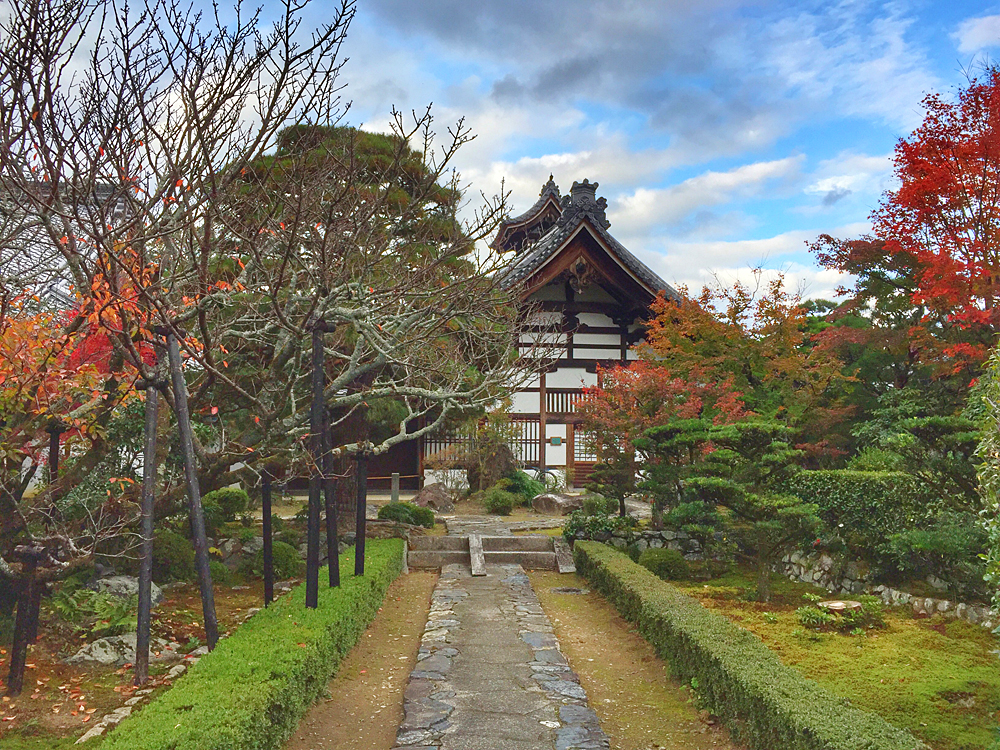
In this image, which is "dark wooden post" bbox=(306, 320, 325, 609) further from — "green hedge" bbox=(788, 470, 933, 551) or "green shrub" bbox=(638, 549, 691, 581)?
"green hedge" bbox=(788, 470, 933, 551)

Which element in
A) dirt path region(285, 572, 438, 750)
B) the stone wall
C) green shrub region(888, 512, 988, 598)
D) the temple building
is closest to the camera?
dirt path region(285, 572, 438, 750)

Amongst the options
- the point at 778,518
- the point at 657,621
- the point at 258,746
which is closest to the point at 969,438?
the point at 778,518

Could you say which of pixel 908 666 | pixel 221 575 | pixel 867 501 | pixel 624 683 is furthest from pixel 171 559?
pixel 867 501

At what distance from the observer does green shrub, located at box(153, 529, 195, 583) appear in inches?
368

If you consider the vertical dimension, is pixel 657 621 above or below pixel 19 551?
below

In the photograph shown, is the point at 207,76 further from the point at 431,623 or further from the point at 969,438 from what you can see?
the point at 969,438

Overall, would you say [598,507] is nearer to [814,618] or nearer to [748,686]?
[814,618]

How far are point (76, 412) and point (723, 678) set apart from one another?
18.3 feet

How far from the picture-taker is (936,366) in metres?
13.4

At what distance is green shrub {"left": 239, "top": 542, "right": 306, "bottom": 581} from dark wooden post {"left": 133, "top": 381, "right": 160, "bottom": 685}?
172 inches

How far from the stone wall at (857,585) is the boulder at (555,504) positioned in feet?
20.0

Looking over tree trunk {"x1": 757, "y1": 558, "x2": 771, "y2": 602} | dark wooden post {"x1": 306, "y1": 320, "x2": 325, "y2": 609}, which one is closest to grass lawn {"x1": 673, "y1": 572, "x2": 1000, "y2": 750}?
tree trunk {"x1": 757, "y1": 558, "x2": 771, "y2": 602}

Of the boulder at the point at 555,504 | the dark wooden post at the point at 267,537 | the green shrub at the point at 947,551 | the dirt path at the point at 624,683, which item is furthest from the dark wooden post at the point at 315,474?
the boulder at the point at 555,504

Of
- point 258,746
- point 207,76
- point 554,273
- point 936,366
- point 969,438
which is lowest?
point 258,746
